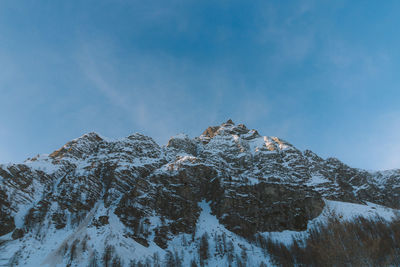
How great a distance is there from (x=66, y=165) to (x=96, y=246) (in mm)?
91008

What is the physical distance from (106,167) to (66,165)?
91.5 feet

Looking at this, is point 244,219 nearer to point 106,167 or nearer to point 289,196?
point 289,196

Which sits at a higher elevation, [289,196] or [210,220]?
[289,196]

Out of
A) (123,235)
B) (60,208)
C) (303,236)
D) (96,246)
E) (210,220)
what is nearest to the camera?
(96,246)

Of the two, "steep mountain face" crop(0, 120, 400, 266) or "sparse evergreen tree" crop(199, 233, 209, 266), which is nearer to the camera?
"steep mountain face" crop(0, 120, 400, 266)

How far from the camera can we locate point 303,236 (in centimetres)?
15525

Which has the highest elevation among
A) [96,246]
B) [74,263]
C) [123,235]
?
[123,235]

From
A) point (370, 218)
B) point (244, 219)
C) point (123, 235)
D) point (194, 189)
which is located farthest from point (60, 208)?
point (370, 218)

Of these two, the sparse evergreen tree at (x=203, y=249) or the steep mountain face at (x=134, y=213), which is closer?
the steep mountain face at (x=134, y=213)

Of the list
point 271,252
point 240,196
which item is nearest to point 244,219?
point 240,196

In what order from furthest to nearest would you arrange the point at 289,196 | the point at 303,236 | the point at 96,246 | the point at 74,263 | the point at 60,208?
the point at 289,196 → the point at 303,236 → the point at 60,208 → the point at 96,246 → the point at 74,263

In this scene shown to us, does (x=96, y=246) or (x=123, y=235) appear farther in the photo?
(x=123, y=235)

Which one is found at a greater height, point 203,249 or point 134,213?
point 134,213

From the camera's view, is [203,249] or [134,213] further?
[134,213]
